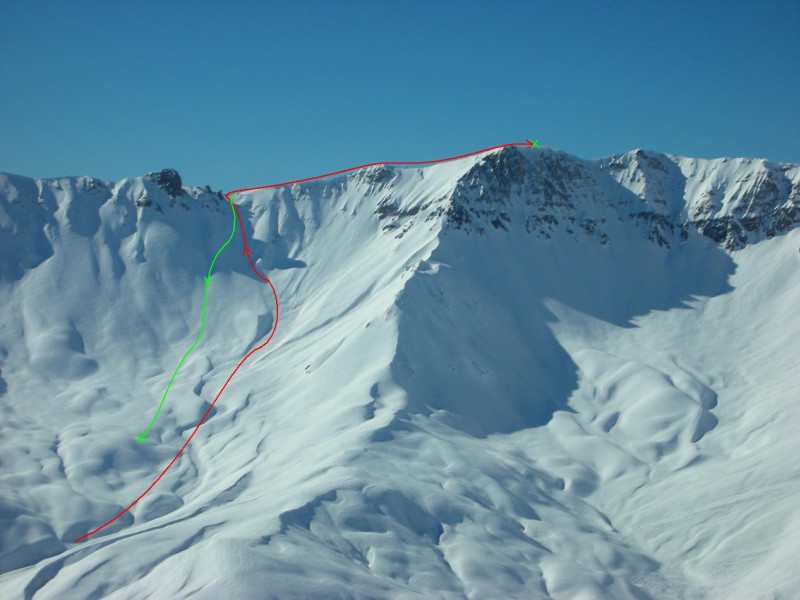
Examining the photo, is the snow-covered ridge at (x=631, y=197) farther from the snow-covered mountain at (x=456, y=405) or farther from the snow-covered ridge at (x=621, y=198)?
the snow-covered mountain at (x=456, y=405)

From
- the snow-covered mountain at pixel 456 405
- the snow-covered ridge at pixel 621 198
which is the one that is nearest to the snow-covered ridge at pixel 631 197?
the snow-covered ridge at pixel 621 198

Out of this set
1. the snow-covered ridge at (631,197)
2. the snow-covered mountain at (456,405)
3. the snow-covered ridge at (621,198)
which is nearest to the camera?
the snow-covered mountain at (456,405)

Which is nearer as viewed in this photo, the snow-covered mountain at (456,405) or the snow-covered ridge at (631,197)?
the snow-covered mountain at (456,405)

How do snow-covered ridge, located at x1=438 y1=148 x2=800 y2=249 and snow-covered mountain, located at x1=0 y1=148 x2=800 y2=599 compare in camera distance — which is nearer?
snow-covered mountain, located at x1=0 y1=148 x2=800 y2=599

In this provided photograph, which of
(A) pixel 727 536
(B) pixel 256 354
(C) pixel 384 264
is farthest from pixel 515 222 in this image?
(A) pixel 727 536

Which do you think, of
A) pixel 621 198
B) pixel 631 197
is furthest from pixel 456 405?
pixel 631 197

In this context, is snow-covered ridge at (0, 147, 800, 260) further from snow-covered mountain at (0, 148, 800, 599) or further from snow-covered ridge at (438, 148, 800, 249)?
snow-covered mountain at (0, 148, 800, 599)

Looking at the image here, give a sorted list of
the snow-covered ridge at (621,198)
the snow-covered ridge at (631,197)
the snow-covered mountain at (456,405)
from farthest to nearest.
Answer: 1. the snow-covered ridge at (621,198)
2. the snow-covered ridge at (631,197)
3. the snow-covered mountain at (456,405)

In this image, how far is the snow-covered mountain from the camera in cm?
8975

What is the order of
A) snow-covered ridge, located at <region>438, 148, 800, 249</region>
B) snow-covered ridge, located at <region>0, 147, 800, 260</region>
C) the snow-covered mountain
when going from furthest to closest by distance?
snow-covered ridge, located at <region>0, 147, 800, 260</region> → snow-covered ridge, located at <region>438, 148, 800, 249</region> → the snow-covered mountain

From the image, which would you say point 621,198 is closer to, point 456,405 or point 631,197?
point 631,197

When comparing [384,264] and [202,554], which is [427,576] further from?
[384,264]

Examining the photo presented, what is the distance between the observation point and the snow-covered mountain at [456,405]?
294ft

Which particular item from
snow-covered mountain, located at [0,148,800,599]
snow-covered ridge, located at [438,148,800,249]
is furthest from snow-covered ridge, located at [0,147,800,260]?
snow-covered mountain, located at [0,148,800,599]
